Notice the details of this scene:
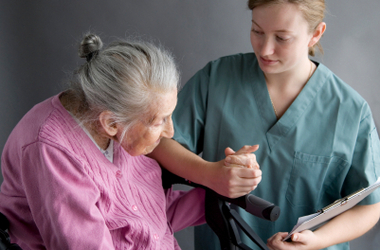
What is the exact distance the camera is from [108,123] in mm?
861

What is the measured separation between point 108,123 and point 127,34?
2.57ft

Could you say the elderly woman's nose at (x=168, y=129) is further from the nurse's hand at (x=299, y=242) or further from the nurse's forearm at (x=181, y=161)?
the nurse's hand at (x=299, y=242)

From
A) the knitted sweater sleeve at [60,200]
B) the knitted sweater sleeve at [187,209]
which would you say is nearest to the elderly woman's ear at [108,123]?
the knitted sweater sleeve at [60,200]

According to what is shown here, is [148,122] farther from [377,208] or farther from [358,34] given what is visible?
[358,34]

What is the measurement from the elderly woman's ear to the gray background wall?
29.3 inches

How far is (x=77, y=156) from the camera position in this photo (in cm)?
82

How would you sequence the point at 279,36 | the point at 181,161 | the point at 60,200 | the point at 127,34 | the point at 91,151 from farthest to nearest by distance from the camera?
the point at 127,34 < the point at 181,161 < the point at 279,36 < the point at 91,151 < the point at 60,200

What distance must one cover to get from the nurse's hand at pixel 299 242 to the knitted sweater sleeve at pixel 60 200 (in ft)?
1.64

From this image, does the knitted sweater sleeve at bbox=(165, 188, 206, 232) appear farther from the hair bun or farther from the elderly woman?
the hair bun

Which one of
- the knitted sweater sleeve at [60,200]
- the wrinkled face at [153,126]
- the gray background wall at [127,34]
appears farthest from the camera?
the gray background wall at [127,34]

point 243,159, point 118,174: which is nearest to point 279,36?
point 243,159

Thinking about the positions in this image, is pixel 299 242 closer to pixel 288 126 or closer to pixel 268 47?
pixel 288 126

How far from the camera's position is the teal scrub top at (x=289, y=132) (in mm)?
1049

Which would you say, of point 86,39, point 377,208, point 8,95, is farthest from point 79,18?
point 377,208
